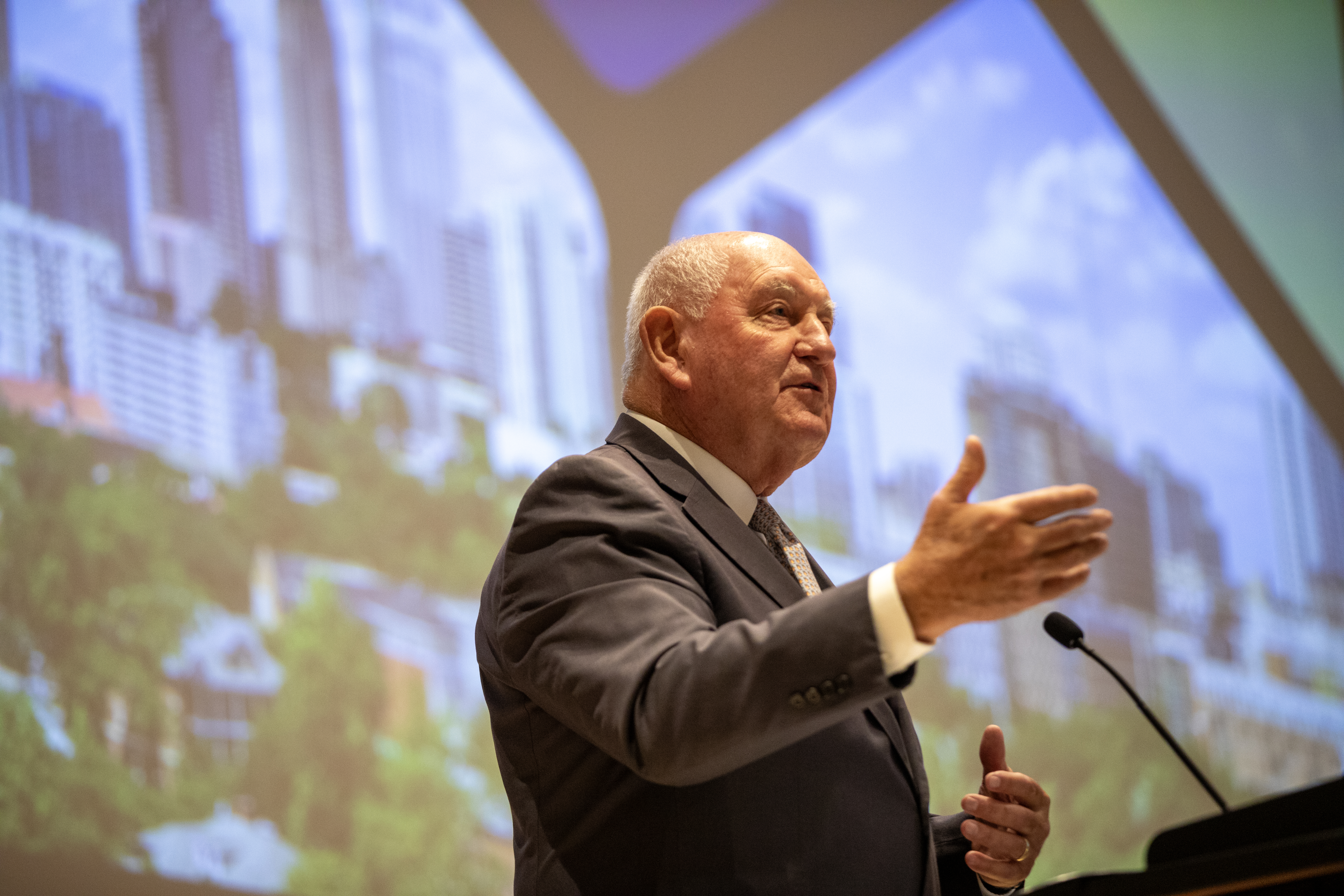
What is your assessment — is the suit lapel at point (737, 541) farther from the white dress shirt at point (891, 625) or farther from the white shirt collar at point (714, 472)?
the white dress shirt at point (891, 625)

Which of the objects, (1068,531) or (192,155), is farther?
(192,155)

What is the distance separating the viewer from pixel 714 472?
1656mm

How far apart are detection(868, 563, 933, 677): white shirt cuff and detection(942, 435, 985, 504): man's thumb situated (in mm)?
105

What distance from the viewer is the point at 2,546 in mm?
2816

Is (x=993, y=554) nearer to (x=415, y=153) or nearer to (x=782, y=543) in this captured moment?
(x=782, y=543)

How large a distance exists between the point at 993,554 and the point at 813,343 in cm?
74

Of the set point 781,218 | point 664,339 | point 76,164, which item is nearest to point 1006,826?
point 664,339

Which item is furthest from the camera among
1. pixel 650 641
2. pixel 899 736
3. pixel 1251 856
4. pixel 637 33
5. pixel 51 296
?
pixel 637 33

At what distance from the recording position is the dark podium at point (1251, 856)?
3.18 ft

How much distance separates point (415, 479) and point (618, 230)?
45.5 inches

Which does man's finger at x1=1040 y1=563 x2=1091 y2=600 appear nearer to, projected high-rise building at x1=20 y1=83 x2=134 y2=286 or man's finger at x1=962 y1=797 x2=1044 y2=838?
man's finger at x1=962 y1=797 x2=1044 y2=838

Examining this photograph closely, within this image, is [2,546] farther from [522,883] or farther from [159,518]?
[522,883]

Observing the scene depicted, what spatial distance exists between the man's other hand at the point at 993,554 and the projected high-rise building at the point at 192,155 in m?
2.66

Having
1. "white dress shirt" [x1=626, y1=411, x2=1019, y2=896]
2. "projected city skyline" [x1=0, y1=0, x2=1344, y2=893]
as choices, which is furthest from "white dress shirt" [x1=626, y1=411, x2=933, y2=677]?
"projected city skyline" [x1=0, y1=0, x2=1344, y2=893]
